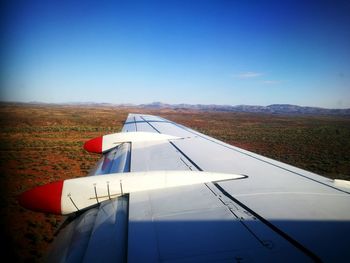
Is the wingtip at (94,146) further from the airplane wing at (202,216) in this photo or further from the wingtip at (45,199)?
the wingtip at (45,199)

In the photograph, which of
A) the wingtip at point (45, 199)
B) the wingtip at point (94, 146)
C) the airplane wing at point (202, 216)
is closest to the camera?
the airplane wing at point (202, 216)

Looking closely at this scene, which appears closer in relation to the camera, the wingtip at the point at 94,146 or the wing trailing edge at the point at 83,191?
the wing trailing edge at the point at 83,191

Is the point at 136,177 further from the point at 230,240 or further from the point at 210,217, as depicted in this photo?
the point at 230,240

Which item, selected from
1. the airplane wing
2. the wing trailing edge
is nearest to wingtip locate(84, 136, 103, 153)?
the airplane wing

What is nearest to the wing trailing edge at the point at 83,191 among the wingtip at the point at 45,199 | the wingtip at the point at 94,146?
the wingtip at the point at 45,199

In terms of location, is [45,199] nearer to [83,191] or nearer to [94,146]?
[83,191]

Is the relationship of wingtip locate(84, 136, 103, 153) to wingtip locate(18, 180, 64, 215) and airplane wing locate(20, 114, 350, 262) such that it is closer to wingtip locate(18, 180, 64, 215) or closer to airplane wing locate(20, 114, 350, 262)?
airplane wing locate(20, 114, 350, 262)

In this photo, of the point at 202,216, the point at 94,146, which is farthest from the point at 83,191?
the point at 94,146
